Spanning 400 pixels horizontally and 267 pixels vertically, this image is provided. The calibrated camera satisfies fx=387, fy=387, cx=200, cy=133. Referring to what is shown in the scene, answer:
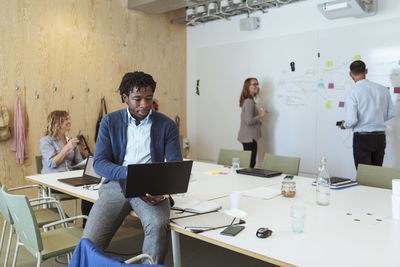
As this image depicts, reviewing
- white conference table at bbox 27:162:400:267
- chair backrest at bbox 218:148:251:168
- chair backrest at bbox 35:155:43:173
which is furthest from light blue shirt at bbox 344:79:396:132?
chair backrest at bbox 35:155:43:173

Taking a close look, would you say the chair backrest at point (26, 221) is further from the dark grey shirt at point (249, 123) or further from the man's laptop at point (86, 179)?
the dark grey shirt at point (249, 123)

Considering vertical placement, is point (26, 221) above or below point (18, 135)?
below

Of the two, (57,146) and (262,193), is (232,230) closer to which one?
(262,193)

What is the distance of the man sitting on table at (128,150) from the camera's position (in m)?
2.12

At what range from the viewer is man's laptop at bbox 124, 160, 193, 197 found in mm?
1954

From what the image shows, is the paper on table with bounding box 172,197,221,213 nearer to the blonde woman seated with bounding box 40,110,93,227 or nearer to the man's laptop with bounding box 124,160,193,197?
the man's laptop with bounding box 124,160,193,197

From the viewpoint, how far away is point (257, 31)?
575 centimetres

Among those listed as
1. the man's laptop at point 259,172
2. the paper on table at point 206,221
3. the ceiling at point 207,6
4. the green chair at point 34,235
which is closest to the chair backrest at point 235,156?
the man's laptop at point 259,172

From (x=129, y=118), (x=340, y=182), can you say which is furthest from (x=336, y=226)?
(x=129, y=118)

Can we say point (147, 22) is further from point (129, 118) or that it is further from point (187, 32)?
point (129, 118)

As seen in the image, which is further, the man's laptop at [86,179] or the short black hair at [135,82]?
the man's laptop at [86,179]

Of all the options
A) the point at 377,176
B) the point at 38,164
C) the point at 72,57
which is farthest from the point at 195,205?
the point at 72,57

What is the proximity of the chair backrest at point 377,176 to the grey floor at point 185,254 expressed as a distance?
3.34 ft

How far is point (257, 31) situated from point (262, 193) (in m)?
3.72
